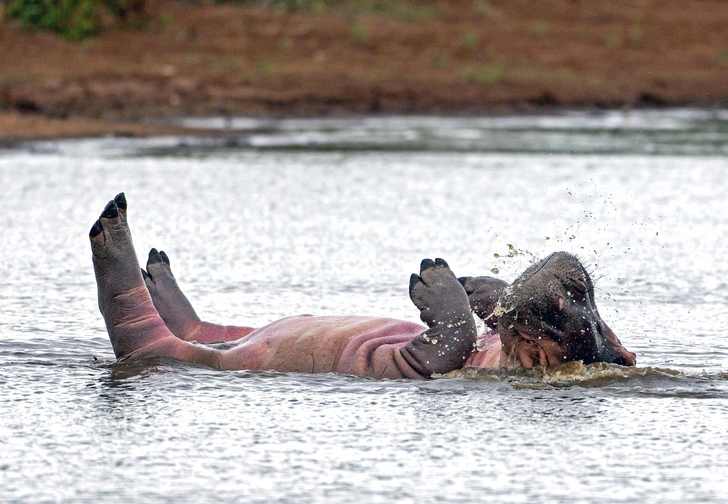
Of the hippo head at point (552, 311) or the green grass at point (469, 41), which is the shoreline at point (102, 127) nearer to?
the green grass at point (469, 41)

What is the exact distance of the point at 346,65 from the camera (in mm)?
27250

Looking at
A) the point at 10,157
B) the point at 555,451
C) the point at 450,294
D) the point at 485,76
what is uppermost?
the point at 485,76

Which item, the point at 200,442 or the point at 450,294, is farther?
the point at 450,294

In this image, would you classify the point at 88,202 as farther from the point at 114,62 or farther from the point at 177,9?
the point at 177,9

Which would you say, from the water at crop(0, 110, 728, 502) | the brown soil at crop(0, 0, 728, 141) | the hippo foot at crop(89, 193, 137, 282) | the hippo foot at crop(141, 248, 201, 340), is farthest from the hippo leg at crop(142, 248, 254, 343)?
the brown soil at crop(0, 0, 728, 141)

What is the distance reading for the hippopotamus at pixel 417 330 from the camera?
5.68 m

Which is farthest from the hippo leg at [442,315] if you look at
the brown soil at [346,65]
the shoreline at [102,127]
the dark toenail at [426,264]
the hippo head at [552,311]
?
the brown soil at [346,65]

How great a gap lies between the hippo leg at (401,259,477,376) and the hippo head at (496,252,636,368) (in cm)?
15

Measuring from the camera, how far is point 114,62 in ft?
86.8

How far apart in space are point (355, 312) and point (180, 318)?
1.72 m

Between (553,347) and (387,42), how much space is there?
2351 centimetres

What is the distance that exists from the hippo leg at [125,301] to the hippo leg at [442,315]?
1.03 metres

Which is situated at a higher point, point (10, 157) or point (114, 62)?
point (114, 62)

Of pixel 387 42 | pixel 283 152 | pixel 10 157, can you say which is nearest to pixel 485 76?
pixel 387 42
